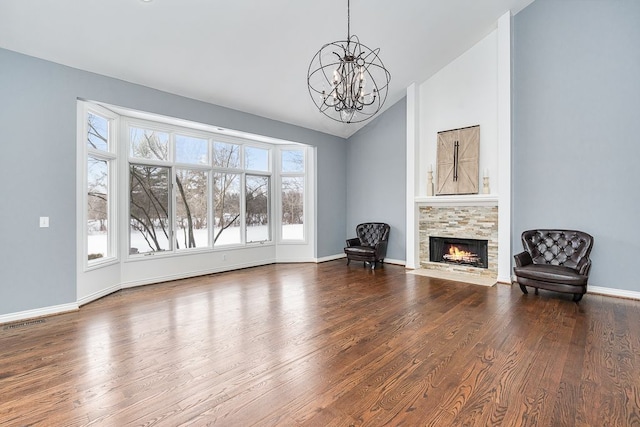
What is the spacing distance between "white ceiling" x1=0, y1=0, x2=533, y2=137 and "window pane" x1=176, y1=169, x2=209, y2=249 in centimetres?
152

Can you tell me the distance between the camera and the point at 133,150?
5344mm

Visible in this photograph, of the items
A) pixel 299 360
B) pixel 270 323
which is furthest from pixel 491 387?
pixel 270 323

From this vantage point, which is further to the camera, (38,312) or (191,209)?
(191,209)

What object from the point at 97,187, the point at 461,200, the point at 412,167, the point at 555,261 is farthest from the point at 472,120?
the point at 97,187

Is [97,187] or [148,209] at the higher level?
[97,187]

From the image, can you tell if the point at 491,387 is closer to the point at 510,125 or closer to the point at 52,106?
the point at 510,125

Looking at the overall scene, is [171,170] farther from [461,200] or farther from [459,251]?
[459,251]

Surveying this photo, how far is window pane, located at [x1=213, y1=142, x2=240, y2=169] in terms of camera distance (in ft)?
21.1

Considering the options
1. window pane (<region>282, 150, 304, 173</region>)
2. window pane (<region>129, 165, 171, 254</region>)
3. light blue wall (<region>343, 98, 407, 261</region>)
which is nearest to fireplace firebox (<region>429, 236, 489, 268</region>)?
light blue wall (<region>343, 98, 407, 261</region>)

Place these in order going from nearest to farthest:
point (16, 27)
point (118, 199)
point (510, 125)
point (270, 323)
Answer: point (16, 27)
point (270, 323)
point (118, 199)
point (510, 125)

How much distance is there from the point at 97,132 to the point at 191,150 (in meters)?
Answer: 1.61

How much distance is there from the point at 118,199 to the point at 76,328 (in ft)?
7.47

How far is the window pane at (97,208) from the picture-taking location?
464cm

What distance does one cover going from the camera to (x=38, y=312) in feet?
12.5
